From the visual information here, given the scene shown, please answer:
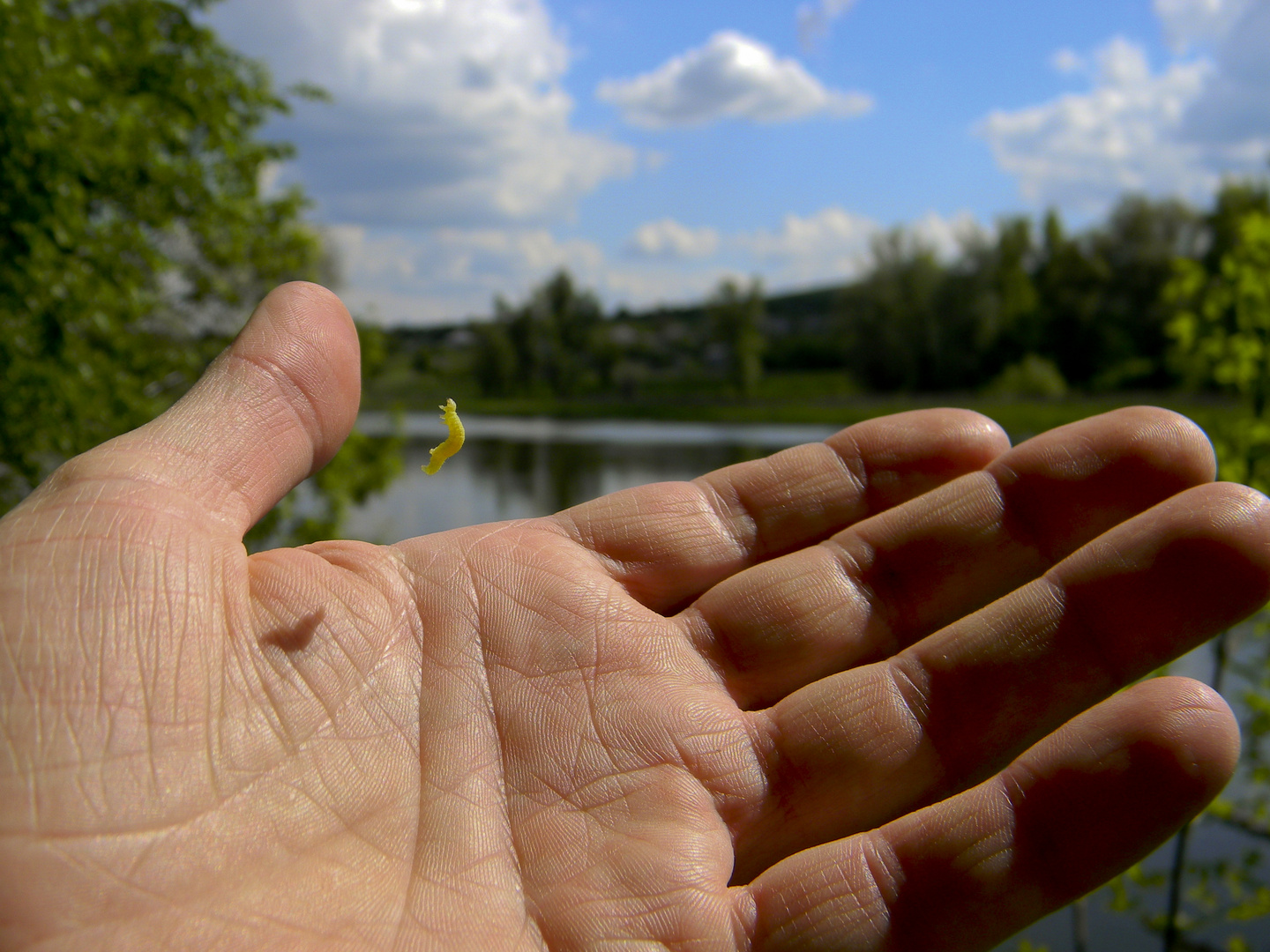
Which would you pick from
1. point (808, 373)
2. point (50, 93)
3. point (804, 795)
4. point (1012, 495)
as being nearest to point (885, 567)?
point (1012, 495)

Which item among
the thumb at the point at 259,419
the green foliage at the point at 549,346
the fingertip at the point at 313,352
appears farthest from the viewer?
the green foliage at the point at 549,346

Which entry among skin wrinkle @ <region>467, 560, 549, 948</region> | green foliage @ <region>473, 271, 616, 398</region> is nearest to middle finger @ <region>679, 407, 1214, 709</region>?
skin wrinkle @ <region>467, 560, 549, 948</region>

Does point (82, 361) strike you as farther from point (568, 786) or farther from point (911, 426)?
point (911, 426)

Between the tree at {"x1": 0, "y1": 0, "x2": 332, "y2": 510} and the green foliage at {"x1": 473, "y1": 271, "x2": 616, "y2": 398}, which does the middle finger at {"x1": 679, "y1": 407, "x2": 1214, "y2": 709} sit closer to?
the tree at {"x1": 0, "y1": 0, "x2": 332, "y2": 510}

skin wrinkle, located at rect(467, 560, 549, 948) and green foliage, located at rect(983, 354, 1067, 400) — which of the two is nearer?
skin wrinkle, located at rect(467, 560, 549, 948)

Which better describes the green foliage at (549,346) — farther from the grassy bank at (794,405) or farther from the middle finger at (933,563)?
the middle finger at (933,563)

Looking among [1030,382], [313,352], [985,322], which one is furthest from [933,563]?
[985,322]

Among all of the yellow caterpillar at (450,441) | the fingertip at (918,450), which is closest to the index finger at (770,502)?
the fingertip at (918,450)
